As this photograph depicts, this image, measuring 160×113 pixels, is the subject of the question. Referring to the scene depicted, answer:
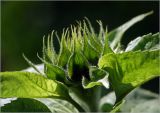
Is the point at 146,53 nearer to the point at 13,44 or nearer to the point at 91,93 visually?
the point at 91,93

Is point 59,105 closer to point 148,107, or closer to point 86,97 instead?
point 86,97

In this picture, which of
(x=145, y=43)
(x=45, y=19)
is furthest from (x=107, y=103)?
(x=45, y=19)

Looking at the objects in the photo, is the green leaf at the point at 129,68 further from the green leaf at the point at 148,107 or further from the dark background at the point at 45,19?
the dark background at the point at 45,19

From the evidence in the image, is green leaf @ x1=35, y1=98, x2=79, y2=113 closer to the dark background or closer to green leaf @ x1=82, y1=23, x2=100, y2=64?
green leaf @ x1=82, y1=23, x2=100, y2=64

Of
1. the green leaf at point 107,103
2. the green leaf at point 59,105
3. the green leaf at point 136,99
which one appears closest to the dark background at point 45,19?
the green leaf at point 136,99

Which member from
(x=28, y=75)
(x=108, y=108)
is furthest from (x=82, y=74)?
(x=108, y=108)

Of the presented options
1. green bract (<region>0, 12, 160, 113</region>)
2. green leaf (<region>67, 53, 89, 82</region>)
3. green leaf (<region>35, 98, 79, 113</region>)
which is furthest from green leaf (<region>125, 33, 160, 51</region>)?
green leaf (<region>35, 98, 79, 113</region>)
